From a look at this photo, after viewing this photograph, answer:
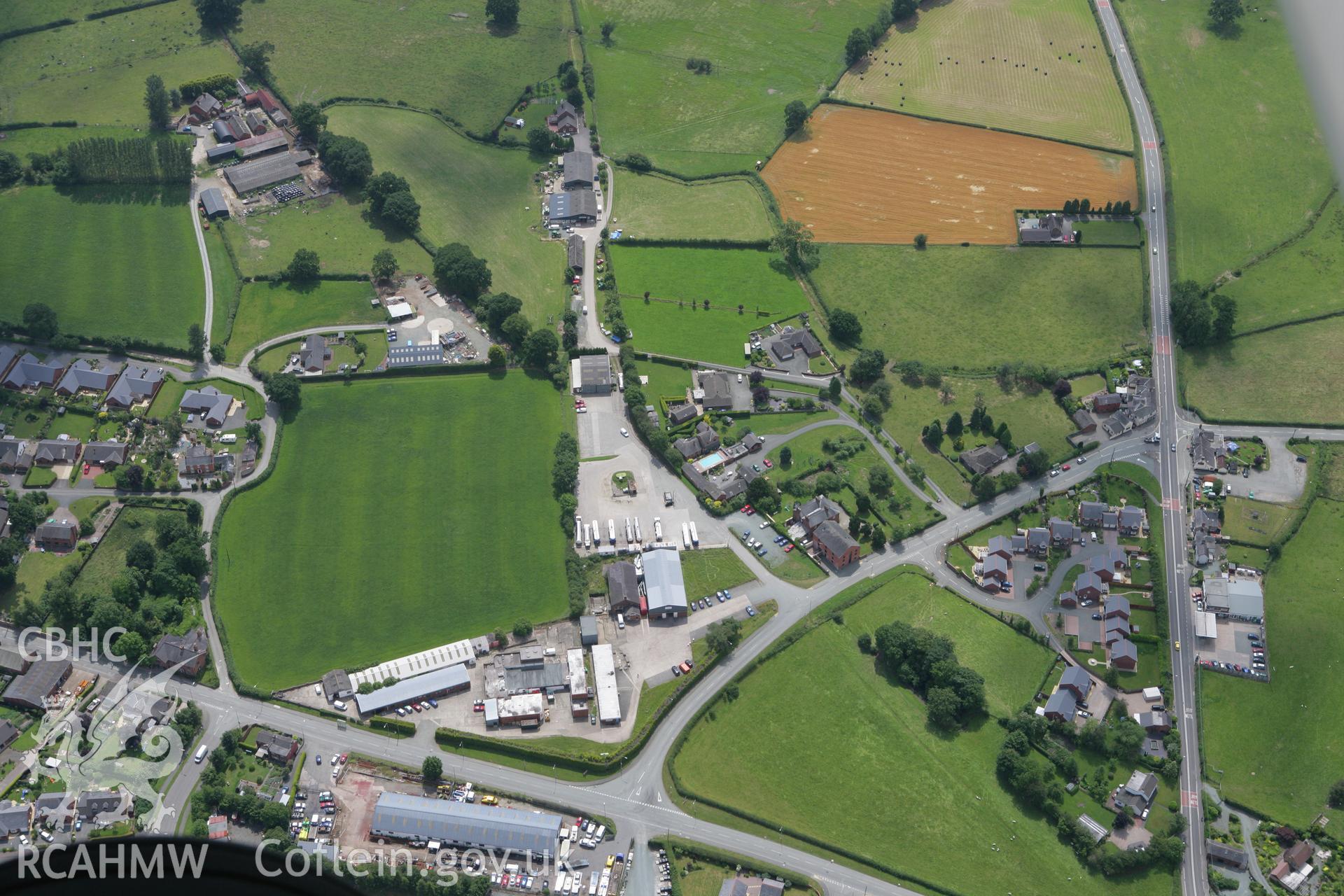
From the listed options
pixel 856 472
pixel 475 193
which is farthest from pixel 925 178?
pixel 475 193

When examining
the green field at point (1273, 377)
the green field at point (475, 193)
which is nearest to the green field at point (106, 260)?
the green field at point (475, 193)

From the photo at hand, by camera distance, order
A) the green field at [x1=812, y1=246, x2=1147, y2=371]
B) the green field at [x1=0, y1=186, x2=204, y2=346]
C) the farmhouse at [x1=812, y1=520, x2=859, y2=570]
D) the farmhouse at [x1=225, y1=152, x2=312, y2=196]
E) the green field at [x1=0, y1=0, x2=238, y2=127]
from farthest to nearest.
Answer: the green field at [x1=0, y1=0, x2=238, y2=127]
the farmhouse at [x1=225, y1=152, x2=312, y2=196]
the green field at [x1=812, y1=246, x2=1147, y2=371]
the green field at [x1=0, y1=186, x2=204, y2=346]
the farmhouse at [x1=812, y1=520, x2=859, y2=570]

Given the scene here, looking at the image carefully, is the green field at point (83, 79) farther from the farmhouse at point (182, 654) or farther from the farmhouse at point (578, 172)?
the farmhouse at point (182, 654)

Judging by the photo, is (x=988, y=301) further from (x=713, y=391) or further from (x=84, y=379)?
(x=84, y=379)

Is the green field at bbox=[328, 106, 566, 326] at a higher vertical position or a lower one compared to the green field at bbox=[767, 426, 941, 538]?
higher

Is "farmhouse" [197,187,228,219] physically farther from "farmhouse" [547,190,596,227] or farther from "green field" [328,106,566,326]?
"farmhouse" [547,190,596,227]

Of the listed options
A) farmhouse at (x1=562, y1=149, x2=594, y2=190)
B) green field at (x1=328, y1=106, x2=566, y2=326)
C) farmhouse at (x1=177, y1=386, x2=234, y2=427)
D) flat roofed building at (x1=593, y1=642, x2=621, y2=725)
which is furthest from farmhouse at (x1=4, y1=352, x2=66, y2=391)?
flat roofed building at (x1=593, y1=642, x2=621, y2=725)
